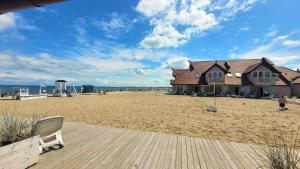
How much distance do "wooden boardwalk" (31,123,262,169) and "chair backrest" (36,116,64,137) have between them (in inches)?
19.0

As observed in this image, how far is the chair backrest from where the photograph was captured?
442 centimetres

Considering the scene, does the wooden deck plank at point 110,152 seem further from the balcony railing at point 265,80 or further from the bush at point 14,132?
the balcony railing at point 265,80

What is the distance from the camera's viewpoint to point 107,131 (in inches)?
283

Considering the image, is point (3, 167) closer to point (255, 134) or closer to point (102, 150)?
point (102, 150)

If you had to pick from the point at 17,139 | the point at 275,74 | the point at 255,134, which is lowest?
the point at 255,134

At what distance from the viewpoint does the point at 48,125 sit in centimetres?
469

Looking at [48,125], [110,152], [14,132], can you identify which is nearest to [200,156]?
[110,152]

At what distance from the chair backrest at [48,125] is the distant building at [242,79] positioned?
34.6 meters

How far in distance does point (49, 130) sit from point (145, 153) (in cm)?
227

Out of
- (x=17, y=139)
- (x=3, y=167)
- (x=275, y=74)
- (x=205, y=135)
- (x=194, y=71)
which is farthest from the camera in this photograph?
(x=194, y=71)

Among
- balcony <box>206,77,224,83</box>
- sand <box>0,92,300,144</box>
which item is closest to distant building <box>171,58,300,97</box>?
balcony <box>206,77,224,83</box>

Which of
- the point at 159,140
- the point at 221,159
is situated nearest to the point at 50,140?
the point at 159,140

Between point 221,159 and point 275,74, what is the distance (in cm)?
3502

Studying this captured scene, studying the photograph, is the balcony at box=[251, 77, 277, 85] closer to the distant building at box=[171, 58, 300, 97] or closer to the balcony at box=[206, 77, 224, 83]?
the distant building at box=[171, 58, 300, 97]
